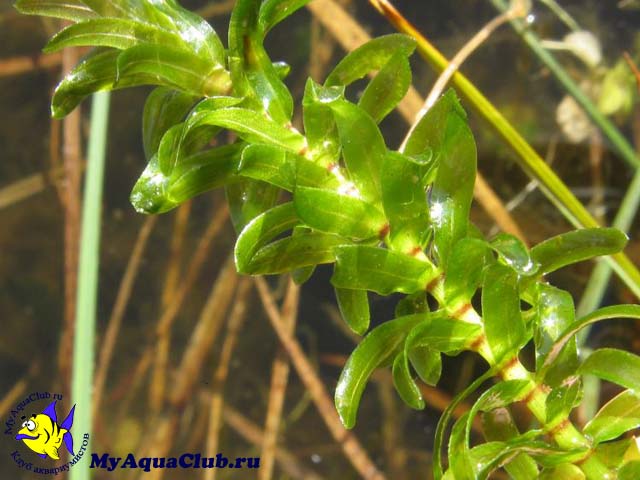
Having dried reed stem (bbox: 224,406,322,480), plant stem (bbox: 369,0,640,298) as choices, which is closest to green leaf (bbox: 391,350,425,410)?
plant stem (bbox: 369,0,640,298)

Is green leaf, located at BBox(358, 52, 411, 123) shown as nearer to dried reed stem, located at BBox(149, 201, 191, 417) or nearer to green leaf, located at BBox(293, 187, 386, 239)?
green leaf, located at BBox(293, 187, 386, 239)

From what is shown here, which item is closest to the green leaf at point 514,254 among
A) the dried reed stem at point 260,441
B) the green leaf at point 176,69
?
the green leaf at point 176,69

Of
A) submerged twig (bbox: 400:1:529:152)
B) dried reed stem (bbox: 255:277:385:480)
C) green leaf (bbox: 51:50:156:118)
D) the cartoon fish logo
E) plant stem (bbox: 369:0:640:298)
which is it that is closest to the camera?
green leaf (bbox: 51:50:156:118)

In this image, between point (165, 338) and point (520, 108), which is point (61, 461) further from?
point (520, 108)

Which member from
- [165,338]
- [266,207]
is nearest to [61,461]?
[165,338]

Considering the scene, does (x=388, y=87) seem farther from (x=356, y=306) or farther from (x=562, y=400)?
(x=562, y=400)

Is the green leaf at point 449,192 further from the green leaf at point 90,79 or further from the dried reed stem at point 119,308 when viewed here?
the dried reed stem at point 119,308
